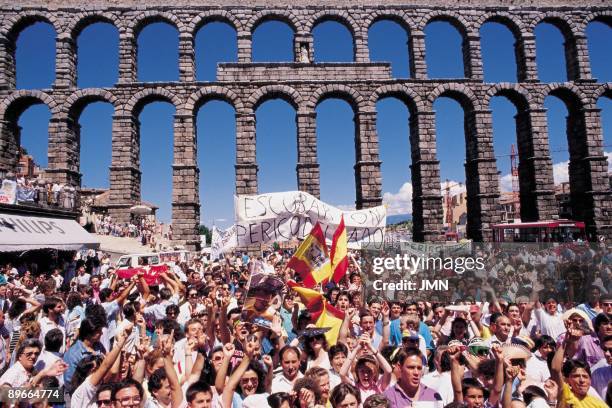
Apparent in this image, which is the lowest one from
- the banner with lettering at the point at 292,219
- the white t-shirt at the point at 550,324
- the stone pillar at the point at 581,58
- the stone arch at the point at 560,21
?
the white t-shirt at the point at 550,324

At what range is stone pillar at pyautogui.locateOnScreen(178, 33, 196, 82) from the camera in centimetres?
2591

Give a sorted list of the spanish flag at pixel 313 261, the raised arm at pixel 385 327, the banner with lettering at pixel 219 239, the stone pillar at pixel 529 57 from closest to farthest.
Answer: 1. the raised arm at pixel 385 327
2. the spanish flag at pixel 313 261
3. the banner with lettering at pixel 219 239
4. the stone pillar at pixel 529 57

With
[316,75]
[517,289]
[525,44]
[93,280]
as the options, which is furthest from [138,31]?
[517,289]

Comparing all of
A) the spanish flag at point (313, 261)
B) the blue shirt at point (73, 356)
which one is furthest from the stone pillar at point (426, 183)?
the blue shirt at point (73, 356)

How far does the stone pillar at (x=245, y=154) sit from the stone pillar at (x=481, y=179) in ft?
46.0

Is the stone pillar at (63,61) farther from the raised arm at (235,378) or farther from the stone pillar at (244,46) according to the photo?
the raised arm at (235,378)

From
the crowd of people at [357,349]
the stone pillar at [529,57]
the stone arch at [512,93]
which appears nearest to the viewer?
the crowd of people at [357,349]

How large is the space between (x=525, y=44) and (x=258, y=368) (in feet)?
95.6

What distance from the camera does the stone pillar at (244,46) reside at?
85.5ft

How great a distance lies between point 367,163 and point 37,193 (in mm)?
17849

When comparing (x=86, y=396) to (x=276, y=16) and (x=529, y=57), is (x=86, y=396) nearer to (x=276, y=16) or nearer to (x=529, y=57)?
(x=276, y=16)

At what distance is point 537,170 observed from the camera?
85.3ft

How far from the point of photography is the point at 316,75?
26.1 m

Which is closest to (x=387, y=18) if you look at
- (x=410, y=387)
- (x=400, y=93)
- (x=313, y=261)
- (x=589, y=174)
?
(x=400, y=93)
